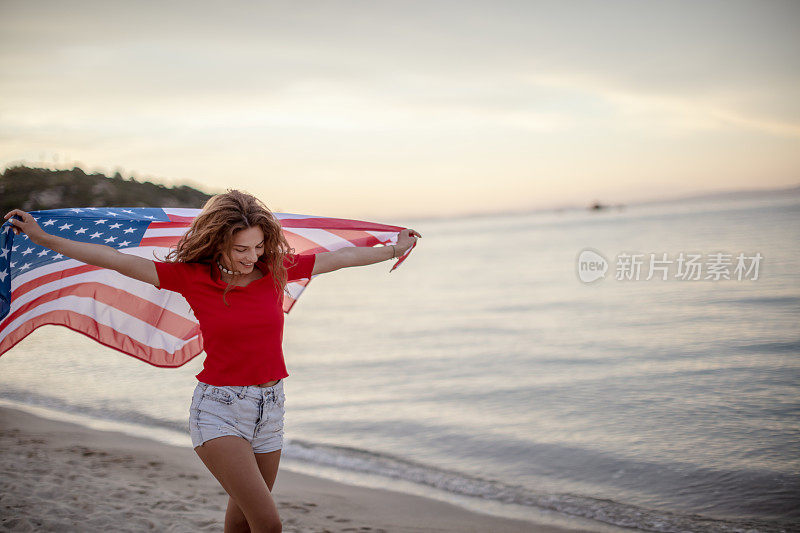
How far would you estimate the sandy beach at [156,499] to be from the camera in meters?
5.14

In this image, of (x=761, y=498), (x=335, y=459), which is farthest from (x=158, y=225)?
(x=761, y=498)

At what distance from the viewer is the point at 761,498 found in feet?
19.8

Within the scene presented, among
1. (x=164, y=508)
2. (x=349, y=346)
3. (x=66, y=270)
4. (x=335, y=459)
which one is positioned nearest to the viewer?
(x=66, y=270)

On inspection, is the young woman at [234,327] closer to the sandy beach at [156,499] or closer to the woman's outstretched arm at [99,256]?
the woman's outstretched arm at [99,256]

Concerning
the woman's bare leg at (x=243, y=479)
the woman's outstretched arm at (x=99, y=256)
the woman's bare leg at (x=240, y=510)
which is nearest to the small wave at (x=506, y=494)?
the woman's bare leg at (x=240, y=510)

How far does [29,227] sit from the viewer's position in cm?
308

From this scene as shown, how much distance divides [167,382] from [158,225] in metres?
7.70

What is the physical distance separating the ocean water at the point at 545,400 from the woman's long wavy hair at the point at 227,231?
4037 mm

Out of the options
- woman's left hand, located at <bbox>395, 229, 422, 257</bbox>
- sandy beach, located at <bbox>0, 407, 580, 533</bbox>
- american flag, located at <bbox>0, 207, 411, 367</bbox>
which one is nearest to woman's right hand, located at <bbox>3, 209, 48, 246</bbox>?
american flag, located at <bbox>0, 207, 411, 367</bbox>

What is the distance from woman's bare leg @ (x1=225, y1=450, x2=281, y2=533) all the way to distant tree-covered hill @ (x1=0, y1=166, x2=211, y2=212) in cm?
3006

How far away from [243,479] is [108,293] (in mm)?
2065

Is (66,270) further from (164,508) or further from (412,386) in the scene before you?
(412,386)

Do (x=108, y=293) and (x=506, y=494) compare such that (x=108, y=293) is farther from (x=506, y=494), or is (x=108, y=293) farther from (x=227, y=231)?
(x=506, y=494)

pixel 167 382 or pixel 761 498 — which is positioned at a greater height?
pixel 761 498
